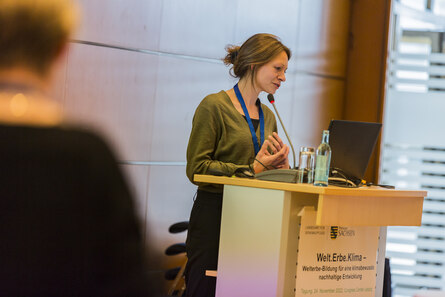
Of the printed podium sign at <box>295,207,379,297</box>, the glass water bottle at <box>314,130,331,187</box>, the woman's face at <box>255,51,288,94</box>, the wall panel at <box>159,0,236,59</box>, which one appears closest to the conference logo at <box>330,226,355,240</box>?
the printed podium sign at <box>295,207,379,297</box>

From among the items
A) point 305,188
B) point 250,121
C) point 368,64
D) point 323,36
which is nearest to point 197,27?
point 323,36

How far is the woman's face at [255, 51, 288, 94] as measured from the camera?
2.81m

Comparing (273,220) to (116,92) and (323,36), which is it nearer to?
(116,92)

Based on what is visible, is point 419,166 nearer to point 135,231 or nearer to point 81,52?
point 81,52

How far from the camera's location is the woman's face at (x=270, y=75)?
2812mm

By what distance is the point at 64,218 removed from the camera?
2.30 ft

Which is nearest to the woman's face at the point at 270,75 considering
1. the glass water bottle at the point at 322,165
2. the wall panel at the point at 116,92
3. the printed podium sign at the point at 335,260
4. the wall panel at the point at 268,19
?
the glass water bottle at the point at 322,165

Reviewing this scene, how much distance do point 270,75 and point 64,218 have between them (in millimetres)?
2198

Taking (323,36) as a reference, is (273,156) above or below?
below

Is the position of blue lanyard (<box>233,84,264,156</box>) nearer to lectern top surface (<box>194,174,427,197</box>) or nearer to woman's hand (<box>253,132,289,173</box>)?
woman's hand (<box>253,132,289,173</box>)

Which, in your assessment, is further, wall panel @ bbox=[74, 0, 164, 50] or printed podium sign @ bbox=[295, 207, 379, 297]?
wall panel @ bbox=[74, 0, 164, 50]

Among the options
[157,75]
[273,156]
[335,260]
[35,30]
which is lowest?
[335,260]

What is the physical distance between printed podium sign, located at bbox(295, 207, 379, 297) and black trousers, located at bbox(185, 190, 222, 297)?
42 centimetres

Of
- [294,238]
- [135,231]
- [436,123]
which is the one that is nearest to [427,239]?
[436,123]
